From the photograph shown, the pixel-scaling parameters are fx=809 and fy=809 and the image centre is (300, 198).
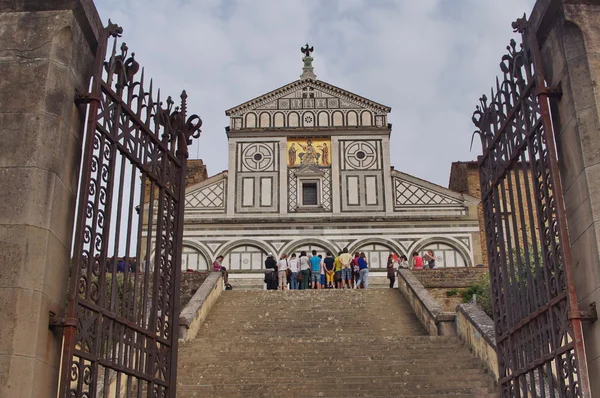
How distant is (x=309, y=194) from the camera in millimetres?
33562

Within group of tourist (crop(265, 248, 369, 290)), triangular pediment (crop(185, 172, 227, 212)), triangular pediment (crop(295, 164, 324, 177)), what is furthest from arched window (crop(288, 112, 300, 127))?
group of tourist (crop(265, 248, 369, 290))

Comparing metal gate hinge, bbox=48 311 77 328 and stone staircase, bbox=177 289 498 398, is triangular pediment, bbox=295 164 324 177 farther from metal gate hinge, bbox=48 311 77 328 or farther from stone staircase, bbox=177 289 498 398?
metal gate hinge, bbox=48 311 77 328

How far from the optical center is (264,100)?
34.9 m

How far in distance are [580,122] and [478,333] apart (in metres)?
7.64

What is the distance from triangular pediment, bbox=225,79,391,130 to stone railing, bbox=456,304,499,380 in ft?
67.4

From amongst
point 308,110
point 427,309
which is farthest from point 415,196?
point 427,309

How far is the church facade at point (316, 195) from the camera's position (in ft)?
105

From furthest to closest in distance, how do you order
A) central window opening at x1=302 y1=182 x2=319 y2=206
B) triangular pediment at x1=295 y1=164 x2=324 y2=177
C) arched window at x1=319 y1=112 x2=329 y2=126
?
arched window at x1=319 y1=112 x2=329 y2=126 → triangular pediment at x1=295 y1=164 x2=324 y2=177 → central window opening at x1=302 y1=182 x2=319 y2=206

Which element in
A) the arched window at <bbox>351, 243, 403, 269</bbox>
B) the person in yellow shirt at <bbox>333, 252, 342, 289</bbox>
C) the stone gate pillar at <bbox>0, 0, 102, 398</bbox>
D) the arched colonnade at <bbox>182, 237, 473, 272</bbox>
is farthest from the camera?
the arched colonnade at <bbox>182, 237, 473, 272</bbox>

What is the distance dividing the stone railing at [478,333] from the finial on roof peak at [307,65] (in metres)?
22.7

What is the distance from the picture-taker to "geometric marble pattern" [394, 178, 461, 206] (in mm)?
32719

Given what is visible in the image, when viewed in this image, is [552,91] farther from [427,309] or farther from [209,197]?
[209,197]

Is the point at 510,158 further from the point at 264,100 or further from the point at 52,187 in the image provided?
the point at 264,100

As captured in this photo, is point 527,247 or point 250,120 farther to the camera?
point 250,120
